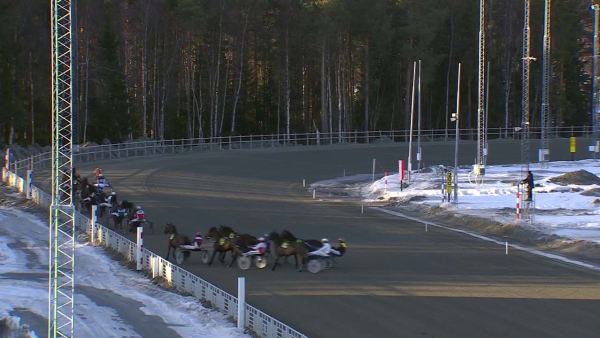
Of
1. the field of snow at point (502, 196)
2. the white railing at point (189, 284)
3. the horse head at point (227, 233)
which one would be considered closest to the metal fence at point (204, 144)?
the field of snow at point (502, 196)

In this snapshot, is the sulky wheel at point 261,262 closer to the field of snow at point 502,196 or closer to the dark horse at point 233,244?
the dark horse at point 233,244

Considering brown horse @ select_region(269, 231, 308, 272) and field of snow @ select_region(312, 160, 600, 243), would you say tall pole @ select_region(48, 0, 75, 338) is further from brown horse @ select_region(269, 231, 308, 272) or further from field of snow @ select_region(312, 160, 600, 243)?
field of snow @ select_region(312, 160, 600, 243)

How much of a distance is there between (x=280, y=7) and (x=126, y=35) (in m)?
13.4

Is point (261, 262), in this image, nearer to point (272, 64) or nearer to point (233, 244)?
point (233, 244)

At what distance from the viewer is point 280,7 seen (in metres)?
65.9

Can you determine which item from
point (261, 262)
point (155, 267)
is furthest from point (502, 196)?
point (155, 267)

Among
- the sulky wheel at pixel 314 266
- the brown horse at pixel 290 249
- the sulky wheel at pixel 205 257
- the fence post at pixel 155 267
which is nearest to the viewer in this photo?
the fence post at pixel 155 267

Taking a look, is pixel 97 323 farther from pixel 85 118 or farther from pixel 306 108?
pixel 306 108

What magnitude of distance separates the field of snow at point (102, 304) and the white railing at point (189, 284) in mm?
236

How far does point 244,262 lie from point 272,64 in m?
50.8

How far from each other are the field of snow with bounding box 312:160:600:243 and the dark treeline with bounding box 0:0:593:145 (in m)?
19.3

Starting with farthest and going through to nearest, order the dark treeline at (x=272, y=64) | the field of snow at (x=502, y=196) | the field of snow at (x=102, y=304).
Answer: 1. the dark treeline at (x=272, y=64)
2. the field of snow at (x=502, y=196)
3. the field of snow at (x=102, y=304)

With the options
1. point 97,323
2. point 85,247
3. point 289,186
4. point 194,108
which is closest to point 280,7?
point 194,108

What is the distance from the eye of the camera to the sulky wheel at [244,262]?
61.2ft
